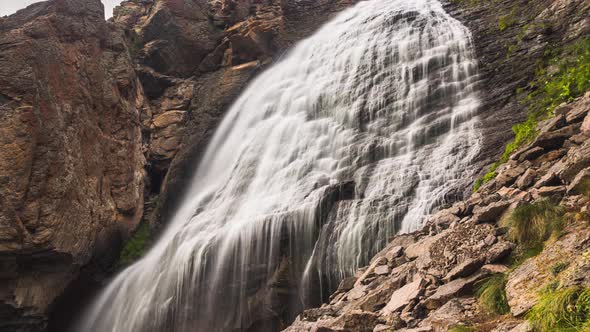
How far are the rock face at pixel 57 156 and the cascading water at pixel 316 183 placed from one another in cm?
230

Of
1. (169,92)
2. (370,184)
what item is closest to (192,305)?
(370,184)

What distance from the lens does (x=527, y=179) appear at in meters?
8.77

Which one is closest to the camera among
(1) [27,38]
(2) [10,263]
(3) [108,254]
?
(2) [10,263]

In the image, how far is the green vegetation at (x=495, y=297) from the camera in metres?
5.84

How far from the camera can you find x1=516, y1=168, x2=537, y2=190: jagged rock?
28.5ft

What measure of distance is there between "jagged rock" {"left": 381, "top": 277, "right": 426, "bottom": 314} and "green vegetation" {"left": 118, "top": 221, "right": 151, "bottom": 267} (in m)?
15.5

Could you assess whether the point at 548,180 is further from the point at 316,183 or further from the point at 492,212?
the point at 316,183

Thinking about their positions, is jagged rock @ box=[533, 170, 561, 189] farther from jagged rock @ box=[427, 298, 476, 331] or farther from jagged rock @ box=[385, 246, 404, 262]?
jagged rock @ box=[427, 298, 476, 331]

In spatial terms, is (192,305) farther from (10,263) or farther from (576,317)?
(576,317)

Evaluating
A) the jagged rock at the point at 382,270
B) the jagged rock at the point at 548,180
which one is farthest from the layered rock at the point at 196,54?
the jagged rock at the point at 548,180

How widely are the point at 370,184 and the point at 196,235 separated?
6470 mm

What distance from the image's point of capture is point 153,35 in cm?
3061

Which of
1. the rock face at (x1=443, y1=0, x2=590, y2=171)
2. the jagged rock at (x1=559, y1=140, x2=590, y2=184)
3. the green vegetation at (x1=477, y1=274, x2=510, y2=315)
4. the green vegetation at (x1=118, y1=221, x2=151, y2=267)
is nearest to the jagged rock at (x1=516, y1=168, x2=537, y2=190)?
the jagged rock at (x1=559, y1=140, x2=590, y2=184)

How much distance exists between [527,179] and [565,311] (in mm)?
4378
